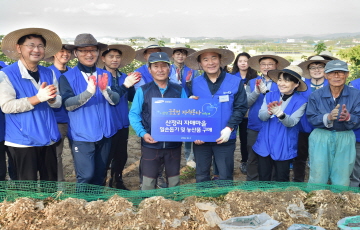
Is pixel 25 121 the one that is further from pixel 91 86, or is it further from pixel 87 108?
pixel 91 86

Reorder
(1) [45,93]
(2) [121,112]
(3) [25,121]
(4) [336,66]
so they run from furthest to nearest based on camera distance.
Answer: (2) [121,112] < (4) [336,66] < (3) [25,121] < (1) [45,93]

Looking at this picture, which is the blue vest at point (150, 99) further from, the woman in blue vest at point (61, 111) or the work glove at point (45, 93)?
the woman in blue vest at point (61, 111)

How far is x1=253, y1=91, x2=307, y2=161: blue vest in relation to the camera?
13.8 ft

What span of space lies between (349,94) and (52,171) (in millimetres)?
3960

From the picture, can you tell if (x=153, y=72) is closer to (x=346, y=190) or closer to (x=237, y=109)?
(x=237, y=109)

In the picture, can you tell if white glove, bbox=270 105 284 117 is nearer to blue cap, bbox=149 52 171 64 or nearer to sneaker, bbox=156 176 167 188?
blue cap, bbox=149 52 171 64

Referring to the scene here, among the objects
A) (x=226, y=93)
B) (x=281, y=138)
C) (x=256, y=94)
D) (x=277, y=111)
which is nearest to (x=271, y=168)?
(x=281, y=138)

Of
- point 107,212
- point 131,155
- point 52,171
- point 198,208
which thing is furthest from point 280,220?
point 131,155

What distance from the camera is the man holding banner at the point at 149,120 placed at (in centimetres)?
400

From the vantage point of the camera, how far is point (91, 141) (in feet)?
13.1

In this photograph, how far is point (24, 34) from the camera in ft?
12.3

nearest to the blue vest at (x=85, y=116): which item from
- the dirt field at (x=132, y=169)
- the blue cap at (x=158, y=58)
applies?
the blue cap at (x=158, y=58)

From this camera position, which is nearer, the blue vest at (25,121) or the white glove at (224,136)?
the blue vest at (25,121)

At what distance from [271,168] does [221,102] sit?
126 centimetres
